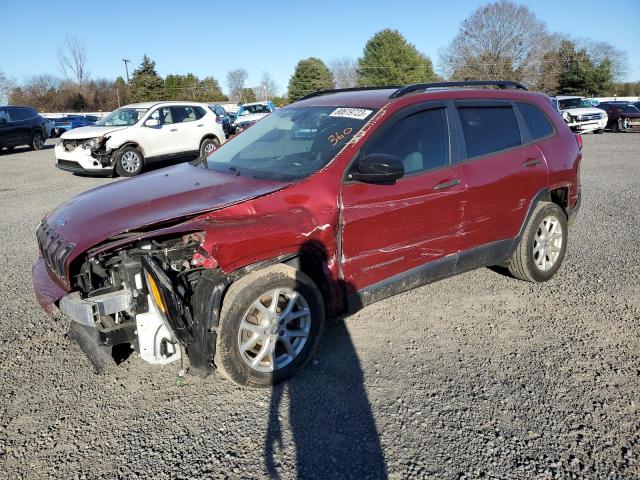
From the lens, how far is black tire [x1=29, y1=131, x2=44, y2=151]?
20.6m

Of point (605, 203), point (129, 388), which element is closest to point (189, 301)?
point (129, 388)

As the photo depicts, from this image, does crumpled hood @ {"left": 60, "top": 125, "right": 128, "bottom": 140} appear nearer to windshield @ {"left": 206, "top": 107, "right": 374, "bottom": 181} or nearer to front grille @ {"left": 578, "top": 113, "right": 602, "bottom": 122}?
windshield @ {"left": 206, "top": 107, "right": 374, "bottom": 181}

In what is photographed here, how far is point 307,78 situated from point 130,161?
2562 inches

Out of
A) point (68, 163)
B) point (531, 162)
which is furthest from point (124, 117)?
point (531, 162)

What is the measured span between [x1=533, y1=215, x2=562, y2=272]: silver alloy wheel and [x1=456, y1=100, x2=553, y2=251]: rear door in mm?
356

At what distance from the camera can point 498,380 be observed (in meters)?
3.17

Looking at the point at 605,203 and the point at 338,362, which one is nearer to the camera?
the point at 338,362

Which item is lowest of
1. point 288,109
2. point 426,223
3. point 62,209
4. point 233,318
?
point 233,318

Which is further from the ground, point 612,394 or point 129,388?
point 129,388

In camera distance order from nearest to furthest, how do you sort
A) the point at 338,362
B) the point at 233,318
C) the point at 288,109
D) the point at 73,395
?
the point at 233,318, the point at 73,395, the point at 338,362, the point at 288,109

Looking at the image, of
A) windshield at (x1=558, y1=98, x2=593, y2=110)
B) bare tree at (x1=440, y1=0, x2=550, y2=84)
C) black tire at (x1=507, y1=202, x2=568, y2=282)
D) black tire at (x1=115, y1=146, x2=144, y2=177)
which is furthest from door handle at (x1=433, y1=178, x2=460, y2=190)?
bare tree at (x1=440, y1=0, x2=550, y2=84)

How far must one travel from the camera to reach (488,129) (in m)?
4.24

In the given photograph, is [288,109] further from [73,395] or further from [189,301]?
[73,395]

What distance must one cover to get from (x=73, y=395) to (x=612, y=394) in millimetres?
3334
